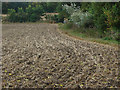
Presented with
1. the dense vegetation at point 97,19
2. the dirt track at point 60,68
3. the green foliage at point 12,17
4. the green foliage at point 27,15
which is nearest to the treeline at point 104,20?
the dense vegetation at point 97,19

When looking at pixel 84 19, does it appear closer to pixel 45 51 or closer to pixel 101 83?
pixel 45 51

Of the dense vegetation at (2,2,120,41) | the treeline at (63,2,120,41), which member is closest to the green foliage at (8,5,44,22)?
the dense vegetation at (2,2,120,41)

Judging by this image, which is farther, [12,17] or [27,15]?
[27,15]

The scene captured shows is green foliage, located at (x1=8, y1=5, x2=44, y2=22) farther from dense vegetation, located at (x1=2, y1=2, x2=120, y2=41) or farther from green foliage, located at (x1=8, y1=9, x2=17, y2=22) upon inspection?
dense vegetation, located at (x1=2, y1=2, x2=120, y2=41)

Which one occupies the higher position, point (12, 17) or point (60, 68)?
point (12, 17)

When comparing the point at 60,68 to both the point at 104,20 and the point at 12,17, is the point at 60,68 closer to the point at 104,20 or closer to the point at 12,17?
the point at 104,20

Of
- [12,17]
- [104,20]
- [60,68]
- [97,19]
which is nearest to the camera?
[60,68]

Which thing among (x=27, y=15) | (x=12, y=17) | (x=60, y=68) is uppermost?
(x=27, y=15)

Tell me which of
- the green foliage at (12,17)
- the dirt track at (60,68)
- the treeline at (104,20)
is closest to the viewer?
the dirt track at (60,68)

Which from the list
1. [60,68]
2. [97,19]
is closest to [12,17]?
[97,19]

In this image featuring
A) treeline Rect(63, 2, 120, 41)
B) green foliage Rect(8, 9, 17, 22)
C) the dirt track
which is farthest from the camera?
green foliage Rect(8, 9, 17, 22)

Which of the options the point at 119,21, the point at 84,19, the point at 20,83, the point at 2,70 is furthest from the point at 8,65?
the point at 84,19

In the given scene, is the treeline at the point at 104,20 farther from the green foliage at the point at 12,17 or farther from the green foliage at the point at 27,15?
the green foliage at the point at 12,17

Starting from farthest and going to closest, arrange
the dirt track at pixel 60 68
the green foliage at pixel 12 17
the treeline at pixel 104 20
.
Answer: the green foliage at pixel 12 17 < the treeline at pixel 104 20 < the dirt track at pixel 60 68
